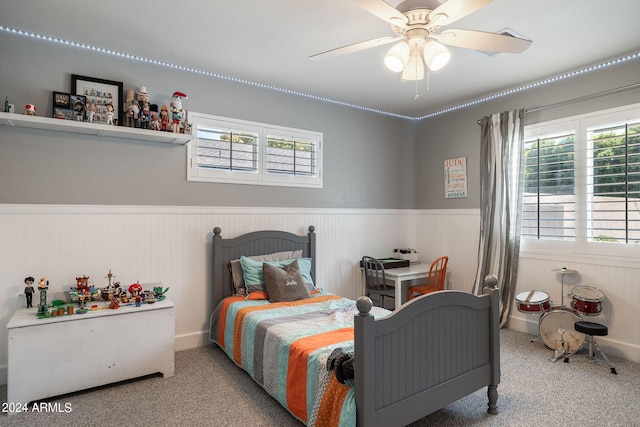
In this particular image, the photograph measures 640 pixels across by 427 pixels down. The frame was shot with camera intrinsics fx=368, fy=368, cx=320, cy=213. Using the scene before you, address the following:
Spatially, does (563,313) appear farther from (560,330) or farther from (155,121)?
(155,121)

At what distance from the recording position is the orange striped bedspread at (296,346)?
1924 mm

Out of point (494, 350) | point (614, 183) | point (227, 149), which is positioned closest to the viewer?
point (494, 350)

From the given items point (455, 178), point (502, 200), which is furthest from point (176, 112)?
point (502, 200)

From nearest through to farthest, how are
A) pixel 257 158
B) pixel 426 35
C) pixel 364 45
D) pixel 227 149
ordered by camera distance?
pixel 426 35 → pixel 364 45 → pixel 227 149 → pixel 257 158

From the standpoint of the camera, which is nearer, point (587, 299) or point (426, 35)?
point (426, 35)

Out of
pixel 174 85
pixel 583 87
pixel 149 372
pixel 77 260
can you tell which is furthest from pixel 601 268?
pixel 77 260

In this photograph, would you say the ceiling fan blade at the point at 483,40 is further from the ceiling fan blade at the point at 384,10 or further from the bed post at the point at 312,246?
the bed post at the point at 312,246

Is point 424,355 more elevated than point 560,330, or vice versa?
point 424,355

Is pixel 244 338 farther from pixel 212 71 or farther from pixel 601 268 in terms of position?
pixel 601 268

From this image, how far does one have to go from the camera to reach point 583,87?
11.6 ft

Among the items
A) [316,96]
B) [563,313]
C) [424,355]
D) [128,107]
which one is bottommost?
[563,313]

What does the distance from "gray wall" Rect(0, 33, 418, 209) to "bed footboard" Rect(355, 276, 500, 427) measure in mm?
2308

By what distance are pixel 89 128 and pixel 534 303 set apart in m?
4.08

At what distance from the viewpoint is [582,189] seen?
3521mm
